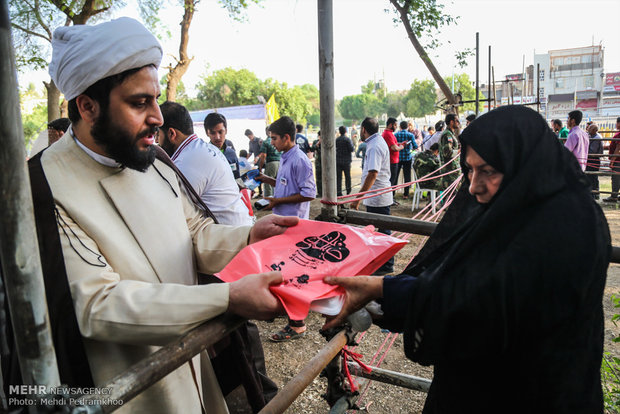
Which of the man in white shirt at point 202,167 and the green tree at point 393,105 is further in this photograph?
the green tree at point 393,105

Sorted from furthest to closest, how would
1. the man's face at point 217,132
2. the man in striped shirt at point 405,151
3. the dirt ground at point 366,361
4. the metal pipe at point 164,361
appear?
1. the man in striped shirt at point 405,151
2. the man's face at point 217,132
3. the dirt ground at point 366,361
4. the metal pipe at point 164,361

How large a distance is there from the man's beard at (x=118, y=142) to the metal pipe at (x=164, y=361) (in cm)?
65

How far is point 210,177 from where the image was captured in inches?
133

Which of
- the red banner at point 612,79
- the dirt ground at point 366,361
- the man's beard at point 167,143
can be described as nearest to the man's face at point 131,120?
the man's beard at point 167,143

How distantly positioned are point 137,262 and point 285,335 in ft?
9.88

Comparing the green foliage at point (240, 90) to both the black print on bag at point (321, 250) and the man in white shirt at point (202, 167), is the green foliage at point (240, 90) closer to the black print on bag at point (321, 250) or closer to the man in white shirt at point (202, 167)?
the man in white shirt at point (202, 167)

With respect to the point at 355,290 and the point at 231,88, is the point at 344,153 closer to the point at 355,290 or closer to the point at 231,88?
the point at 355,290

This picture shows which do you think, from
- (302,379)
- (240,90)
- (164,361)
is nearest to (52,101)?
(302,379)

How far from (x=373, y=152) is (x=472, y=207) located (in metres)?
4.40

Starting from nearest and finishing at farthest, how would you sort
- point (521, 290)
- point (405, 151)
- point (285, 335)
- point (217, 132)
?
point (521, 290) → point (285, 335) → point (217, 132) → point (405, 151)

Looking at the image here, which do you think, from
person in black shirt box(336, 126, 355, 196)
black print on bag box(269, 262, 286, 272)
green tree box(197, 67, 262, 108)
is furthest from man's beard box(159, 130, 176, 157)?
green tree box(197, 67, 262, 108)

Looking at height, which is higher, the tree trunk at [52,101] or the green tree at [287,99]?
the green tree at [287,99]

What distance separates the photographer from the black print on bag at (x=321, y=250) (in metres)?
1.49

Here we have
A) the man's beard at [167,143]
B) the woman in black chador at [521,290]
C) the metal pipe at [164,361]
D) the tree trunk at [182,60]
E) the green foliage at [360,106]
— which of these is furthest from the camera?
the green foliage at [360,106]
